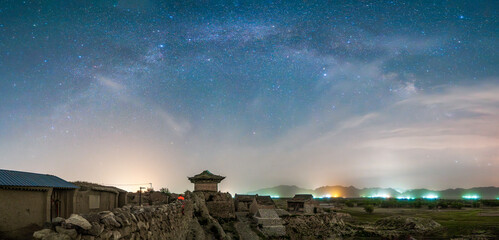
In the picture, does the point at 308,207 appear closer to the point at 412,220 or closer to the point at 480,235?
the point at 412,220

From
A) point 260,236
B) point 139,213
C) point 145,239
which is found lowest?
point 260,236

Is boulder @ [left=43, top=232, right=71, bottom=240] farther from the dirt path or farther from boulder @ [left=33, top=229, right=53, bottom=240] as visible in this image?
the dirt path

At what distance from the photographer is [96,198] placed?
82.3ft

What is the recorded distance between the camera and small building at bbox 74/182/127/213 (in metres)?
21.5

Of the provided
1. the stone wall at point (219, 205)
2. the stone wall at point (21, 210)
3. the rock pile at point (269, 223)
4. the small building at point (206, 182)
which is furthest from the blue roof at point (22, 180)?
the rock pile at point (269, 223)

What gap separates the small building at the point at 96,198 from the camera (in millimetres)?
21520

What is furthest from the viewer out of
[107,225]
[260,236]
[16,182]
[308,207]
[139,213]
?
[308,207]

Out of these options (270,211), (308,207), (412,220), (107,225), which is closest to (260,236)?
(270,211)

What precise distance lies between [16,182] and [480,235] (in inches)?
2799

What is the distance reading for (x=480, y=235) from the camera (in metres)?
56.5

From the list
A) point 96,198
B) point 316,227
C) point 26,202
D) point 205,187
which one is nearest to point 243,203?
point 316,227

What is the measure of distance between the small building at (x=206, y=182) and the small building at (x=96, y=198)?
64.2ft

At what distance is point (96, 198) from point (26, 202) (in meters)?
11.1

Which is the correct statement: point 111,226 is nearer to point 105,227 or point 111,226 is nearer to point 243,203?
point 105,227
